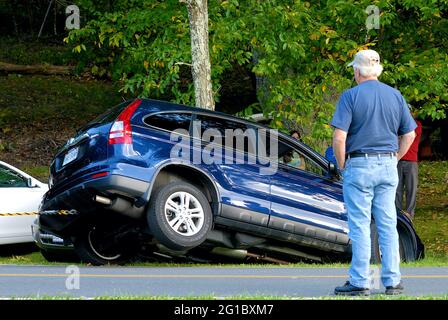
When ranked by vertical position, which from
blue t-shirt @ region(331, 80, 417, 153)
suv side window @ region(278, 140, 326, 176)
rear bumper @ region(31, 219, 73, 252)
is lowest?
rear bumper @ region(31, 219, 73, 252)

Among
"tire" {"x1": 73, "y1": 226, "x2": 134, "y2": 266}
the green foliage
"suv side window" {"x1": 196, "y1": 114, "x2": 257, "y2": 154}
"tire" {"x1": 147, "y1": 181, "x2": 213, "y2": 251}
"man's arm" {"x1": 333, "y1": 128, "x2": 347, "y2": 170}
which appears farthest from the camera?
the green foliage

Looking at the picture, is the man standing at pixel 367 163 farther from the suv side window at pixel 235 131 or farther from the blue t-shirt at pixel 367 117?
the suv side window at pixel 235 131

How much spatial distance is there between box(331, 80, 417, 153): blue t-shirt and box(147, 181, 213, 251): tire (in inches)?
130

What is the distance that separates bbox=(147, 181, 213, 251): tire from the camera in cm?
1169

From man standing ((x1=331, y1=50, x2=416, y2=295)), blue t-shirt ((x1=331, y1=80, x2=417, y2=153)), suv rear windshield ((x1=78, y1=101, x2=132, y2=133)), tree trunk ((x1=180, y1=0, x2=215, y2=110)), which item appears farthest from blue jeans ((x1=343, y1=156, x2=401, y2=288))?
tree trunk ((x1=180, y1=0, x2=215, y2=110))

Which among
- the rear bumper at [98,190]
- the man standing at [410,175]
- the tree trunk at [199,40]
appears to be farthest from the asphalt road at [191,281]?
the man standing at [410,175]

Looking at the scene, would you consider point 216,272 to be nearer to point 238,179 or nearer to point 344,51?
point 238,179

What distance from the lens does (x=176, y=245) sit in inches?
463

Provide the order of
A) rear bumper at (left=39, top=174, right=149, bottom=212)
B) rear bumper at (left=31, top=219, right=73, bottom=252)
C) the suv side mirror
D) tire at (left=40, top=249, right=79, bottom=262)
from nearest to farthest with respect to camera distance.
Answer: rear bumper at (left=39, top=174, right=149, bottom=212) → rear bumper at (left=31, top=219, right=73, bottom=252) → tire at (left=40, top=249, right=79, bottom=262) → the suv side mirror

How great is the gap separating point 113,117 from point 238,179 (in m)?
1.59

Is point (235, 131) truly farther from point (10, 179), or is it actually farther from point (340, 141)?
point (10, 179)

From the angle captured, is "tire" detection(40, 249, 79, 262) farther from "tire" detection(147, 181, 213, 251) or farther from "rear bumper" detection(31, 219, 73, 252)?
"tire" detection(147, 181, 213, 251)

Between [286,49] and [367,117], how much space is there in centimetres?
852
